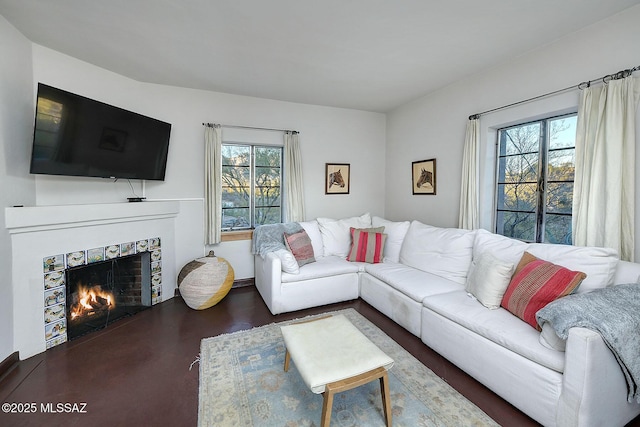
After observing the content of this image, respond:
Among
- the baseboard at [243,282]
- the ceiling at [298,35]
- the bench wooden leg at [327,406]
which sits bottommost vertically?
the baseboard at [243,282]

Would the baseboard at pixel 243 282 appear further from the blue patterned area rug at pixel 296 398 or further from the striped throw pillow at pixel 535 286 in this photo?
the striped throw pillow at pixel 535 286

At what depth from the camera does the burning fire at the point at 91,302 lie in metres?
2.52

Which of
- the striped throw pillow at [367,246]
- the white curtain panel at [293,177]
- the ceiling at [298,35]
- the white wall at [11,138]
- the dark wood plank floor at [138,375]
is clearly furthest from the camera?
the white curtain panel at [293,177]

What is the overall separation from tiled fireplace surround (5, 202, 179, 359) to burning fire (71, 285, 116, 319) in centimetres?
25

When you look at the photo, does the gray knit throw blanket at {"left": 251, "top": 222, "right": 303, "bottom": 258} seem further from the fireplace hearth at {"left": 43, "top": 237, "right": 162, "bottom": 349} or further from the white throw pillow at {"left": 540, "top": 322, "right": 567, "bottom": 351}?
the white throw pillow at {"left": 540, "top": 322, "right": 567, "bottom": 351}

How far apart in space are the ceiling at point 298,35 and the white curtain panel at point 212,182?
664 mm

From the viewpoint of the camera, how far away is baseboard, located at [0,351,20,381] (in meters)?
1.92

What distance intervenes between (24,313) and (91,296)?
531mm

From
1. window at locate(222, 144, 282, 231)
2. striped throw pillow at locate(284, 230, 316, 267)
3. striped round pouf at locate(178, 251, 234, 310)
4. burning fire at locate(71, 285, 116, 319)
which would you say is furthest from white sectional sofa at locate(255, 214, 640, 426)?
burning fire at locate(71, 285, 116, 319)

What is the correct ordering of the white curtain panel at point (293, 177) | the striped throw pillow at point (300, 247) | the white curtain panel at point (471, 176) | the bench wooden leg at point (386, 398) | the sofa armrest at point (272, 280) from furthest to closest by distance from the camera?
the white curtain panel at point (293, 177) → the striped throw pillow at point (300, 247) → the white curtain panel at point (471, 176) → the sofa armrest at point (272, 280) → the bench wooden leg at point (386, 398)

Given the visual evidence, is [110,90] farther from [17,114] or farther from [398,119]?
[398,119]

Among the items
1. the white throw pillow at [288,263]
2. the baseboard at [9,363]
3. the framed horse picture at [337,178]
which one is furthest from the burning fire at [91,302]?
the framed horse picture at [337,178]

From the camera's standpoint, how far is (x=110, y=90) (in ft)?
9.58

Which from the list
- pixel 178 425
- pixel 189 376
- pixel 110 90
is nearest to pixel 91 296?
pixel 189 376
